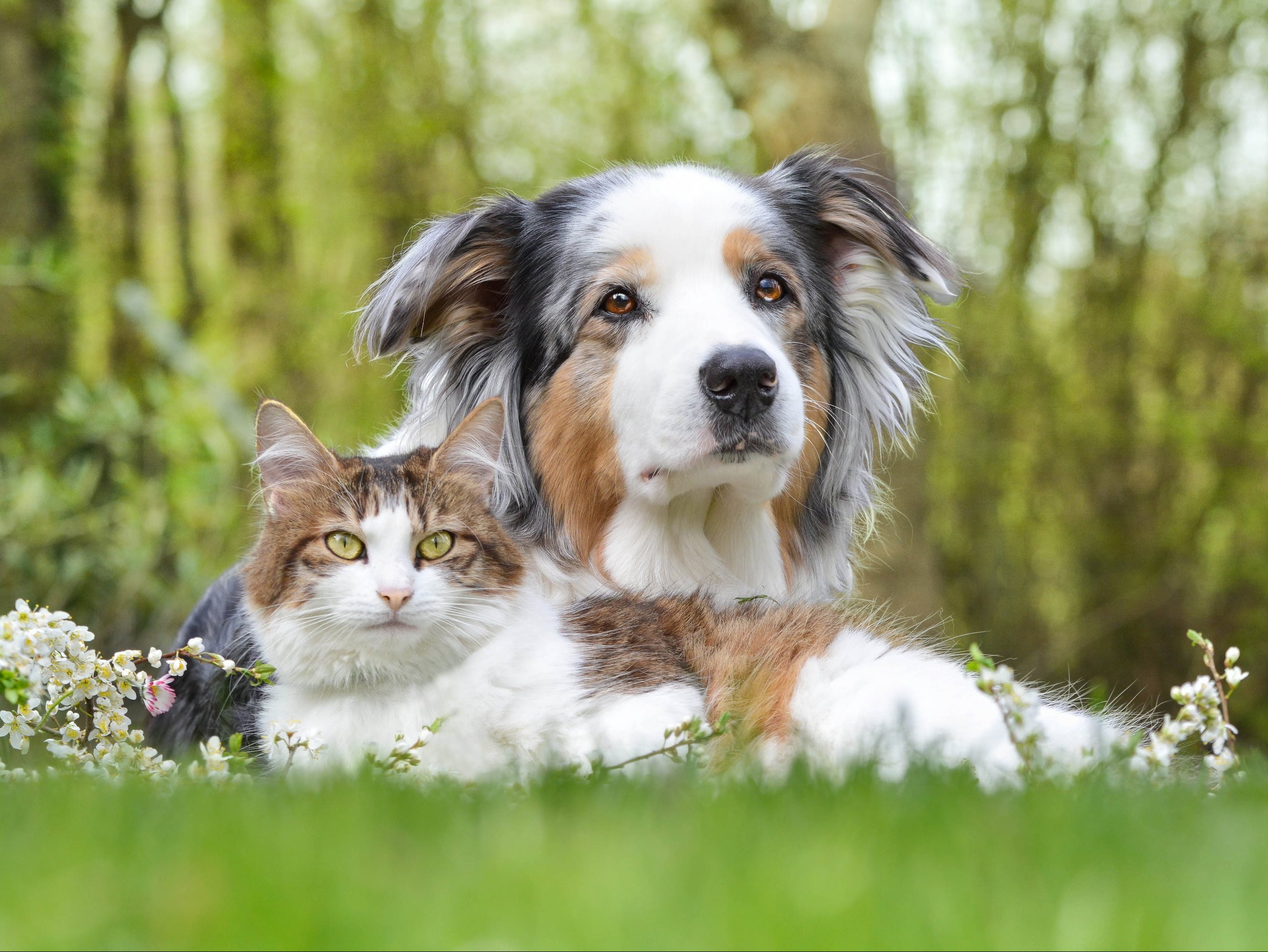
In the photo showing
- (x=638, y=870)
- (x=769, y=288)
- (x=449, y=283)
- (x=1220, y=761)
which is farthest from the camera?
(x=449, y=283)

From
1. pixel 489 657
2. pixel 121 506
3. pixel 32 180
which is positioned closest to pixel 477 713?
pixel 489 657

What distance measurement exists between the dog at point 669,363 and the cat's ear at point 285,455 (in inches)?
24.6

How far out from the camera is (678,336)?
13.4ft

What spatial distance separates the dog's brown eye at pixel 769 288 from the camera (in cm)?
443

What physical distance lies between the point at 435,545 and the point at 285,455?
0.56m

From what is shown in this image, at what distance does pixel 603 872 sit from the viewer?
1796 mm

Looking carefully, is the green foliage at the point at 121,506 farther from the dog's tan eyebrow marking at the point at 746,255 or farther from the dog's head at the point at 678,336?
the dog's tan eyebrow marking at the point at 746,255

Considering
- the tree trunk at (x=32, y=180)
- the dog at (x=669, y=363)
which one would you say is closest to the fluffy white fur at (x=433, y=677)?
the dog at (x=669, y=363)

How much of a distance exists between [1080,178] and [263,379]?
8.42 metres

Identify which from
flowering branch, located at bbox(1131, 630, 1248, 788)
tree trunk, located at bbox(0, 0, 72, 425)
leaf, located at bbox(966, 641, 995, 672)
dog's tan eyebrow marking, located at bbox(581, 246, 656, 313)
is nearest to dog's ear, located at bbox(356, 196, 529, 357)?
dog's tan eyebrow marking, located at bbox(581, 246, 656, 313)

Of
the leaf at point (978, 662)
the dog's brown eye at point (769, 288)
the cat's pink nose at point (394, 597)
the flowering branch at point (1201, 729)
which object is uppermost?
the dog's brown eye at point (769, 288)

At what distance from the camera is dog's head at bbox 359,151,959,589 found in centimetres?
404

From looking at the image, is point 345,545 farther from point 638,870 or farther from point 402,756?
point 638,870

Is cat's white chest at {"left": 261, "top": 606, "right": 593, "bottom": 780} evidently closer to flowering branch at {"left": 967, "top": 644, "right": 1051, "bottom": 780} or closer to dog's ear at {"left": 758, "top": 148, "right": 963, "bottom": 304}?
flowering branch at {"left": 967, "top": 644, "right": 1051, "bottom": 780}
